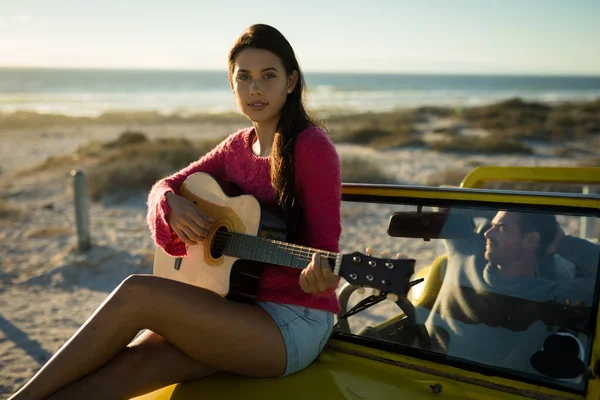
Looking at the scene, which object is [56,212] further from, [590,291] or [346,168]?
[590,291]

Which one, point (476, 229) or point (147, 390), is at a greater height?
point (476, 229)

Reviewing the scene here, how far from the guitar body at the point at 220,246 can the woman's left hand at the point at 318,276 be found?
348 mm

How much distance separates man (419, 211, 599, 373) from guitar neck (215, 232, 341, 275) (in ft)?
1.95

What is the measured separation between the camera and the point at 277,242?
2.41 m

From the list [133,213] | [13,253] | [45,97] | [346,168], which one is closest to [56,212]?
[133,213]

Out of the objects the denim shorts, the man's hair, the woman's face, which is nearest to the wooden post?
the woman's face

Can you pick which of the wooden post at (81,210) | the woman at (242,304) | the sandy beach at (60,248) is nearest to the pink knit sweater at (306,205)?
the woman at (242,304)

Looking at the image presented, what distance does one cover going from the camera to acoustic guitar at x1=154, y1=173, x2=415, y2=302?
2.03 m

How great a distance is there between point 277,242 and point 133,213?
27.4 ft

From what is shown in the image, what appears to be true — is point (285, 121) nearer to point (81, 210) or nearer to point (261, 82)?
point (261, 82)

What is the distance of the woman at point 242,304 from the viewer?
2.15 metres

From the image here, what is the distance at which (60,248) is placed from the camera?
8.06m

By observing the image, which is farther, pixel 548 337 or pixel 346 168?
pixel 346 168

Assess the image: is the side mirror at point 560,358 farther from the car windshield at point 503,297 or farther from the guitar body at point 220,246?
the guitar body at point 220,246
